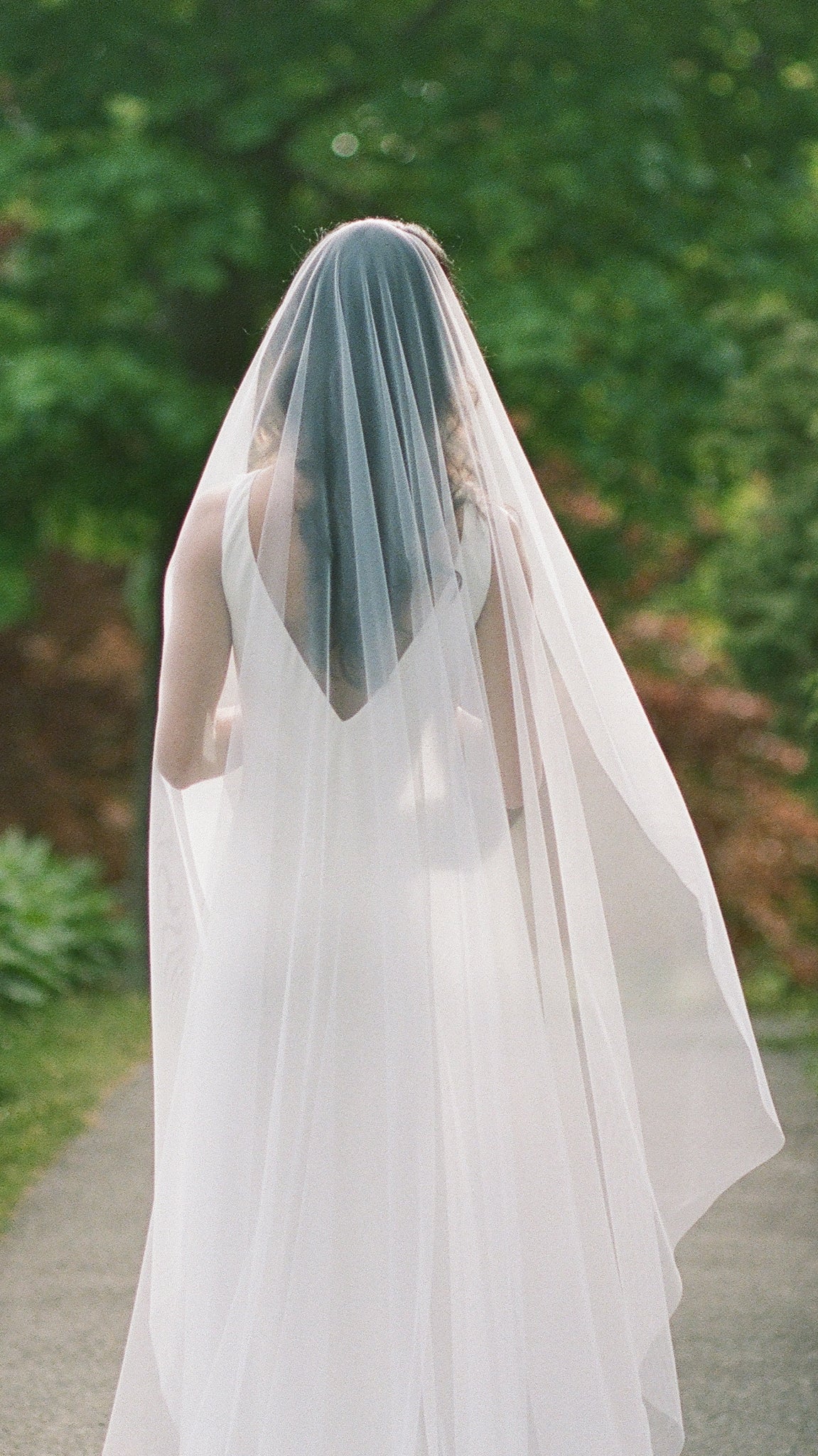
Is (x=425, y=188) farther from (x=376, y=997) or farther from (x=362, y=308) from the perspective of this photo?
(x=376, y=997)

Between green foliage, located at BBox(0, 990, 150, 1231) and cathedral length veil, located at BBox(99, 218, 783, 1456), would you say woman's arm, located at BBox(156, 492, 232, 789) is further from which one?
green foliage, located at BBox(0, 990, 150, 1231)

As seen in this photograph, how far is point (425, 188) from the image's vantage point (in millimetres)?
7969

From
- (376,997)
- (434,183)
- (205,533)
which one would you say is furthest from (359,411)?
(434,183)

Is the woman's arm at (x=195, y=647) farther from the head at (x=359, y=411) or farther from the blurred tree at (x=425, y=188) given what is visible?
the blurred tree at (x=425, y=188)

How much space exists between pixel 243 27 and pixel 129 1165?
5576 millimetres

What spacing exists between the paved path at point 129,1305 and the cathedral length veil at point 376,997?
0.76m

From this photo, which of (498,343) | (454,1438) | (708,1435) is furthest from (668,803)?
(498,343)

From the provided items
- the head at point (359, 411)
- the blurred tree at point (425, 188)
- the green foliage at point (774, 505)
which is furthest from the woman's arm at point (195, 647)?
the green foliage at point (774, 505)

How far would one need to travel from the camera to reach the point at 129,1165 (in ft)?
17.2

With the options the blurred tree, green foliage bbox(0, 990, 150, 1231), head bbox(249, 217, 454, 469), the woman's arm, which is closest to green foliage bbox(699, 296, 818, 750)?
the blurred tree

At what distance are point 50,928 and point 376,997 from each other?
592 cm

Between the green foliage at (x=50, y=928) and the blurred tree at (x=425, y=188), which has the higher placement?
the blurred tree at (x=425, y=188)

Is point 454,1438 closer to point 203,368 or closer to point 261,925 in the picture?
point 261,925

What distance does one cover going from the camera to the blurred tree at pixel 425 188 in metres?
7.53
